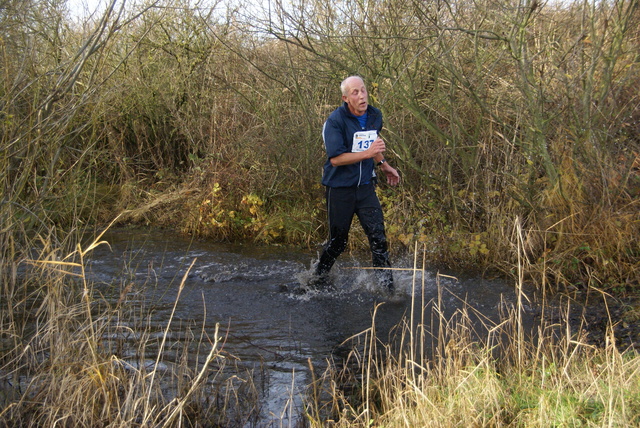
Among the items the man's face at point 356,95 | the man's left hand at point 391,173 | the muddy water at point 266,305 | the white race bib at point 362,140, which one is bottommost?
the muddy water at point 266,305

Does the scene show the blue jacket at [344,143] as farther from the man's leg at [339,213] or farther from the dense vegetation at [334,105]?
the dense vegetation at [334,105]

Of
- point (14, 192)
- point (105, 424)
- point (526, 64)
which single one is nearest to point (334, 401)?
point (105, 424)

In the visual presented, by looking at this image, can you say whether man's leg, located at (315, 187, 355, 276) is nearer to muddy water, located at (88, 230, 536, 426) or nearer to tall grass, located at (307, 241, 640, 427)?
muddy water, located at (88, 230, 536, 426)

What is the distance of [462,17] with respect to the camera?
7.44 meters

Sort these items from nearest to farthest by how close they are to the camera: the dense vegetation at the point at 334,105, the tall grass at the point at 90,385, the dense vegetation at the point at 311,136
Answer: the tall grass at the point at 90,385 < the dense vegetation at the point at 311,136 < the dense vegetation at the point at 334,105

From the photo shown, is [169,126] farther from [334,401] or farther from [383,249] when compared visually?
[334,401]

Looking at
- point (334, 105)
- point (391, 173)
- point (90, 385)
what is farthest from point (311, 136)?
point (90, 385)

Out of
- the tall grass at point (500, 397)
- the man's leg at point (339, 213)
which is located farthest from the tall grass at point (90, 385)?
the man's leg at point (339, 213)

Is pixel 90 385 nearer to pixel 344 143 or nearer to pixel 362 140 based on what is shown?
pixel 344 143

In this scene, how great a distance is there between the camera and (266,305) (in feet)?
22.4

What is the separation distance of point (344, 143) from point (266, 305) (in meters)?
1.79

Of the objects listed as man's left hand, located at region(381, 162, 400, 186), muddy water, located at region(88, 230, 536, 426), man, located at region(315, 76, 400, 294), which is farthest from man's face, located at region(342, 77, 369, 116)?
muddy water, located at region(88, 230, 536, 426)

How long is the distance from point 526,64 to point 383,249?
2369 millimetres

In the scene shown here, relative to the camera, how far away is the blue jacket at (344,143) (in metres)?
6.20
